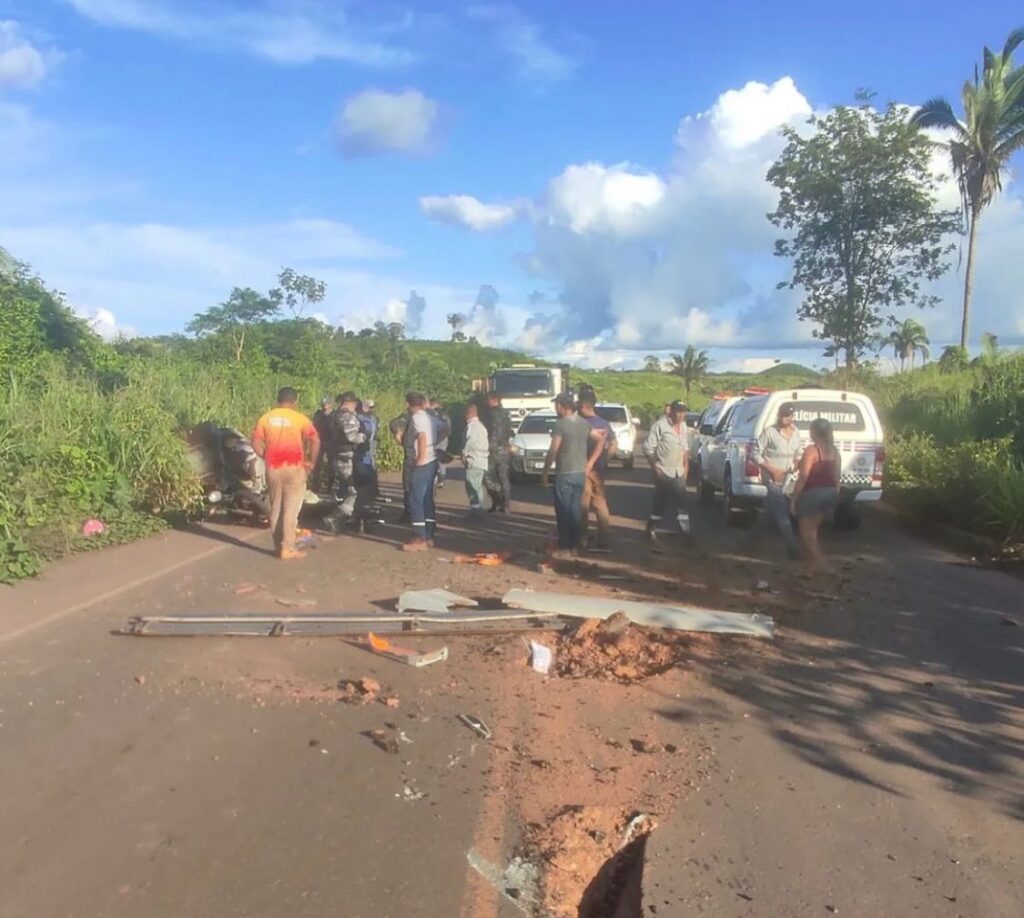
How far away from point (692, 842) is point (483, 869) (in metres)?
0.92

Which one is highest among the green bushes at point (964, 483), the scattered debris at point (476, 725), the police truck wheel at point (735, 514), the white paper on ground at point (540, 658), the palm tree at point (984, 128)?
the palm tree at point (984, 128)

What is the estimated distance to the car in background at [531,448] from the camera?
2023 centimetres

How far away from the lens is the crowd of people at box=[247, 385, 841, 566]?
10.3 meters

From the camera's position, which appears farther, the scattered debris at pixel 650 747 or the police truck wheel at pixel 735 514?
the police truck wheel at pixel 735 514

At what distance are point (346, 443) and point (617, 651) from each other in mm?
6847

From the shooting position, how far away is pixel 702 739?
5.39m

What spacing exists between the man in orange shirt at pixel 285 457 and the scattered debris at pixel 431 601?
8.84ft

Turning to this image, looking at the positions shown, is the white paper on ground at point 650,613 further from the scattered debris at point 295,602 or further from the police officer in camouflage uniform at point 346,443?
the police officer in camouflage uniform at point 346,443

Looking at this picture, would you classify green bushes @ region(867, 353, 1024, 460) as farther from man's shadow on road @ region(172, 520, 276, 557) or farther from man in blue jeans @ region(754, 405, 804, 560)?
man's shadow on road @ region(172, 520, 276, 557)

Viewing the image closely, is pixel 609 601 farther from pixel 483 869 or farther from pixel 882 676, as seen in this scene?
pixel 483 869

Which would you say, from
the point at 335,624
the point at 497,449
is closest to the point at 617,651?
the point at 335,624

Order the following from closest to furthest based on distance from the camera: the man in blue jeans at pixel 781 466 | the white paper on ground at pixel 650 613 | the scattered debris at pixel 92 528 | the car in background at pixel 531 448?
the white paper on ground at pixel 650 613
the man in blue jeans at pixel 781 466
the scattered debris at pixel 92 528
the car in background at pixel 531 448

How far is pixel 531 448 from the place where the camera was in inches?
798

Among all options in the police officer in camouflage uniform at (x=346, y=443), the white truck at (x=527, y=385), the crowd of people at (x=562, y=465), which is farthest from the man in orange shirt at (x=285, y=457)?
the white truck at (x=527, y=385)
